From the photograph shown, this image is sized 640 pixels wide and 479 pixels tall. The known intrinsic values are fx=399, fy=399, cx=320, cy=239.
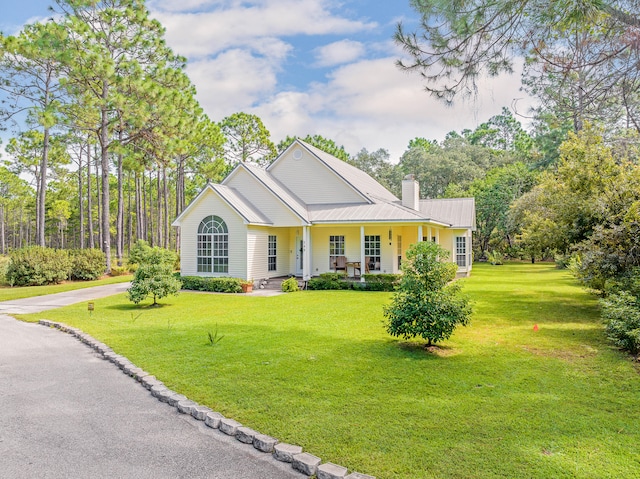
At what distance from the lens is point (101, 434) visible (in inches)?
171

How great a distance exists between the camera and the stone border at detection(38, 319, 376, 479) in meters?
3.50

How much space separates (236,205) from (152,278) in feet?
19.8

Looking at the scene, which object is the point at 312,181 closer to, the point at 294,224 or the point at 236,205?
the point at 294,224

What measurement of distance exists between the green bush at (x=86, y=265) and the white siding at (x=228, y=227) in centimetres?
673

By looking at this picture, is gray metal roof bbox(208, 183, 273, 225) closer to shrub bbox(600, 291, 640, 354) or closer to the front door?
the front door

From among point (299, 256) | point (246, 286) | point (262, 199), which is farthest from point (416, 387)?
point (299, 256)

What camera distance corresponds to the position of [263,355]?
706 centimetres

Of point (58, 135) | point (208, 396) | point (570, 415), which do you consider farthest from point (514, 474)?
point (58, 135)

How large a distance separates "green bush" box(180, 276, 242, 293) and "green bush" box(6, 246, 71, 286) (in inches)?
295

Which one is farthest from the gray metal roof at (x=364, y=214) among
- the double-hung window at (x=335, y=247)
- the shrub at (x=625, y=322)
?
the shrub at (x=625, y=322)

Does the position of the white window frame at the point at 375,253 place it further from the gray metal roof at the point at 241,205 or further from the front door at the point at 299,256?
the gray metal roof at the point at 241,205

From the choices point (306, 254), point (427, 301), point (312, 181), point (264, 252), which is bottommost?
point (427, 301)

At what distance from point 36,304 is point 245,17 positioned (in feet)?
38.8

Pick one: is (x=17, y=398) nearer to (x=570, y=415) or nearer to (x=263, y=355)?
(x=263, y=355)
